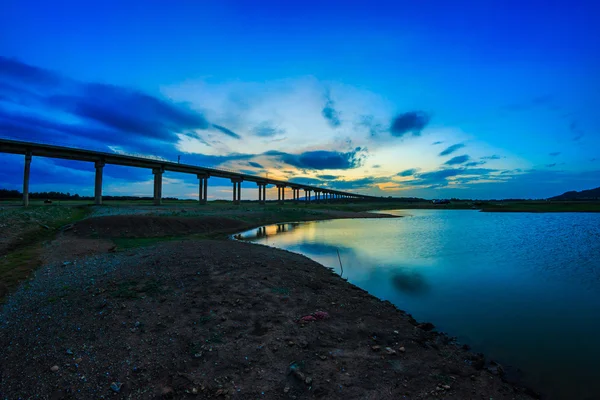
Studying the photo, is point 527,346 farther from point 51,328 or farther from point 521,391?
point 51,328

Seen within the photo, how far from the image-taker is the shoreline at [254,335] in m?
5.37

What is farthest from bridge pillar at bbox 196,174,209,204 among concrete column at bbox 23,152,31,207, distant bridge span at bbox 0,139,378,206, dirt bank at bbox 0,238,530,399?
dirt bank at bbox 0,238,530,399

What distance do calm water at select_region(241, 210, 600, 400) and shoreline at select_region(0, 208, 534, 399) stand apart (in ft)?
4.24

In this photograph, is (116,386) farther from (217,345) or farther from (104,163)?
(104,163)

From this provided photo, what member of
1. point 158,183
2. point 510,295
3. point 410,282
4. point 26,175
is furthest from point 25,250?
point 158,183

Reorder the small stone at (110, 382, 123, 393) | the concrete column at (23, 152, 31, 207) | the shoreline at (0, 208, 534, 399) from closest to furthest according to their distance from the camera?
the small stone at (110, 382, 123, 393)
the shoreline at (0, 208, 534, 399)
the concrete column at (23, 152, 31, 207)

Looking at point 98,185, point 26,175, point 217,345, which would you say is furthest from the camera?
point 98,185

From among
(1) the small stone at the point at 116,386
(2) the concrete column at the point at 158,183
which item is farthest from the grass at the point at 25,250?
(2) the concrete column at the point at 158,183

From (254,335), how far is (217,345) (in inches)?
37.6

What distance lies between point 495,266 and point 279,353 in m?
17.6

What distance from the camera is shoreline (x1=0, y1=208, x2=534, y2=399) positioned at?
211 inches

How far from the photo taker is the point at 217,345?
6605mm

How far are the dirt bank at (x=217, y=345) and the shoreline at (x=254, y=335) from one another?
29 mm

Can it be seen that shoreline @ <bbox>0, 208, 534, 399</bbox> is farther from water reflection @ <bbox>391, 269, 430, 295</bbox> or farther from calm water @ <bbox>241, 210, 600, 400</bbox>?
water reflection @ <bbox>391, 269, 430, 295</bbox>
